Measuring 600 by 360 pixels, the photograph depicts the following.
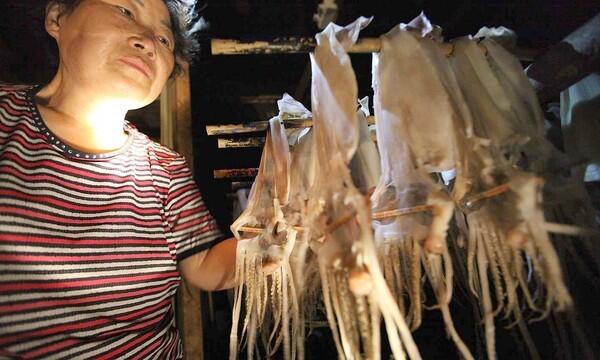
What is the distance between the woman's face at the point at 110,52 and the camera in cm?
169

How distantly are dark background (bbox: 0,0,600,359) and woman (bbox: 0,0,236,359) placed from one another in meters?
0.75

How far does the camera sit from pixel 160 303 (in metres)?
1.81

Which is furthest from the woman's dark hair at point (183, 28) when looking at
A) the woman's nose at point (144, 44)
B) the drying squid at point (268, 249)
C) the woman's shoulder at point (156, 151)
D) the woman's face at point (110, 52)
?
the drying squid at point (268, 249)

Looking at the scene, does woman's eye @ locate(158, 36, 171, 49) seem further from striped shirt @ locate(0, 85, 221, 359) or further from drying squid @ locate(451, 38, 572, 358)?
drying squid @ locate(451, 38, 572, 358)

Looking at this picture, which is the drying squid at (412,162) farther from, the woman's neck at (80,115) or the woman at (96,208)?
the woman's neck at (80,115)

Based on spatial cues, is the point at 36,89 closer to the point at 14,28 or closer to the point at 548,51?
the point at 14,28

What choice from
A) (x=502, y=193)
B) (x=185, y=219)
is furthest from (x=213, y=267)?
(x=502, y=193)

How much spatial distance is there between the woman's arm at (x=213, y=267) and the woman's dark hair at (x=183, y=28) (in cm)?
147

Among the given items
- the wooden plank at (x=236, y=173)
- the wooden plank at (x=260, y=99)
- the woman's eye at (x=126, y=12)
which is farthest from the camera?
the wooden plank at (x=260, y=99)

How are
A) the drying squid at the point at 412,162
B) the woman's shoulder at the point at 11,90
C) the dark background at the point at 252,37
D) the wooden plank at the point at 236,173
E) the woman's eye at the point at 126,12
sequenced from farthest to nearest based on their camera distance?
the wooden plank at the point at 236,173
the dark background at the point at 252,37
the woman's eye at the point at 126,12
the woman's shoulder at the point at 11,90
the drying squid at the point at 412,162

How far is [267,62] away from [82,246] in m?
2.97

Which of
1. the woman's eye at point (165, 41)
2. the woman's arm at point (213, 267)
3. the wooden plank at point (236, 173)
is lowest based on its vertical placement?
the woman's arm at point (213, 267)

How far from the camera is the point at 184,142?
2525 mm

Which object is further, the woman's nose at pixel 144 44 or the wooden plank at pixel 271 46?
the woman's nose at pixel 144 44
